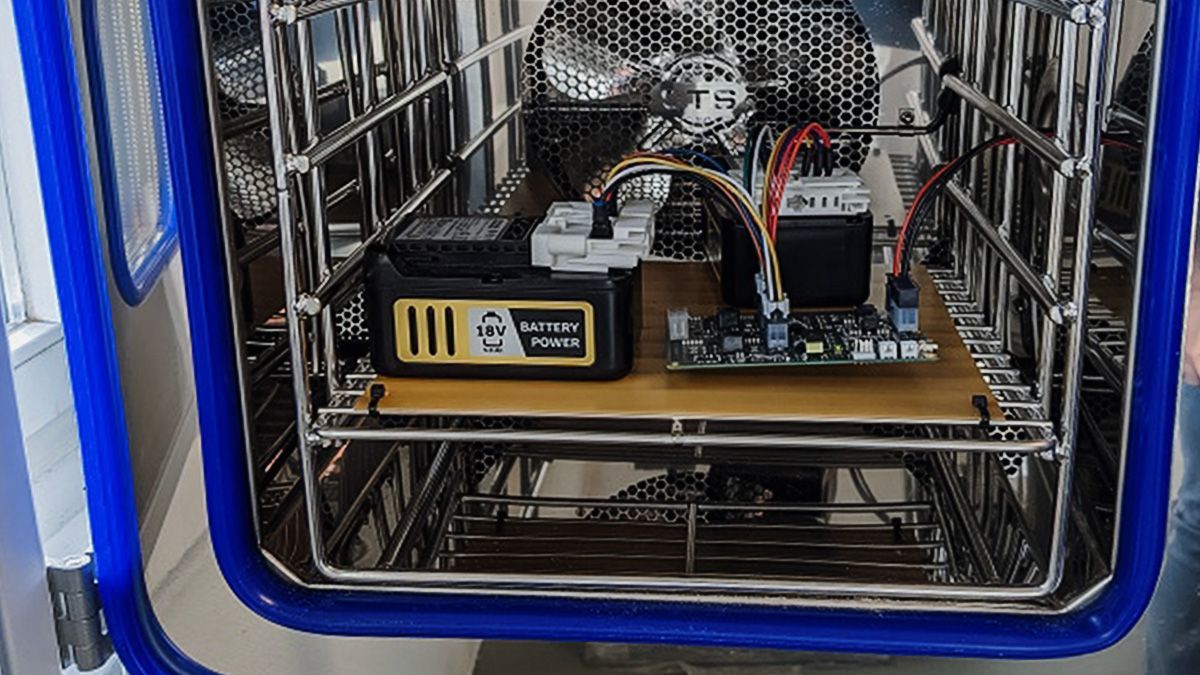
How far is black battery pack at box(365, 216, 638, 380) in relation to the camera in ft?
4.04

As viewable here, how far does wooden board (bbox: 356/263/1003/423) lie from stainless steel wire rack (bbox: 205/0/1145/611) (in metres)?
0.03

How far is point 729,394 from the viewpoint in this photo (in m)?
1.23

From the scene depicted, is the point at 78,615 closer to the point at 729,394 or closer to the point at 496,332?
the point at 496,332

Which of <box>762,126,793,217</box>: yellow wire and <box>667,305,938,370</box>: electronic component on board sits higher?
<box>762,126,793,217</box>: yellow wire

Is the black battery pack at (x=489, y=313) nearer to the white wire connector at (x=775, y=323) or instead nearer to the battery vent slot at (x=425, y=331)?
the battery vent slot at (x=425, y=331)

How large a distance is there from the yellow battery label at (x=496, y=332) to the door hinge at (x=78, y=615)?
0.36m

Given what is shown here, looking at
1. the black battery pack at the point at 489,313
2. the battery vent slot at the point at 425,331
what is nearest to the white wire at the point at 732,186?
the black battery pack at the point at 489,313

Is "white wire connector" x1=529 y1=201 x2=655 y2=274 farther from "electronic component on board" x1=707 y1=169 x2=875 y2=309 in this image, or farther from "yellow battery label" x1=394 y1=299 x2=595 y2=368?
"electronic component on board" x1=707 y1=169 x2=875 y2=309

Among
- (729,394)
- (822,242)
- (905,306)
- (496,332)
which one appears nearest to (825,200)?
(822,242)

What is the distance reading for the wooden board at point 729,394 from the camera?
119cm

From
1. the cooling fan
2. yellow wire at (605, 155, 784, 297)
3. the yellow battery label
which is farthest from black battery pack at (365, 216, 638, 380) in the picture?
the cooling fan

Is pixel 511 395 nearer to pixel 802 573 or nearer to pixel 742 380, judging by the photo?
pixel 742 380

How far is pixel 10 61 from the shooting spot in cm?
95

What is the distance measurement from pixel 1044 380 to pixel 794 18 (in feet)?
2.21
